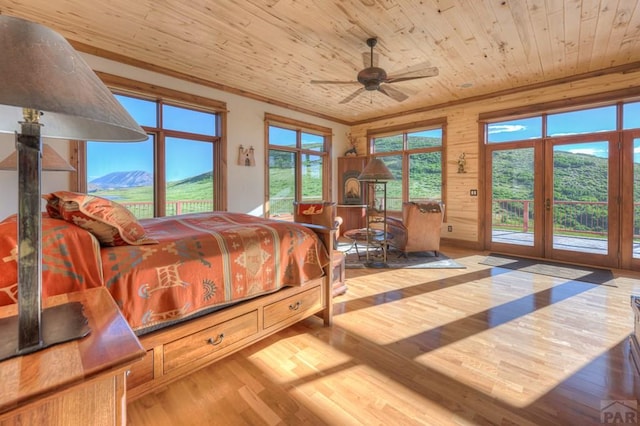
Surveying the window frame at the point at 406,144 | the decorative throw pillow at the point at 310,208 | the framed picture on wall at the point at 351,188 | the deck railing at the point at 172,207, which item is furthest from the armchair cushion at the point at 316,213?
the window frame at the point at 406,144

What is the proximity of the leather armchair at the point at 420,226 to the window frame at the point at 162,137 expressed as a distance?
3.06 m

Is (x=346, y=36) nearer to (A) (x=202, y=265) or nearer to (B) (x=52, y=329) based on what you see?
(A) (x=202, y=265)

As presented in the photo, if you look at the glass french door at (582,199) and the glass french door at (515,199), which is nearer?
the glass french door at (582,199)

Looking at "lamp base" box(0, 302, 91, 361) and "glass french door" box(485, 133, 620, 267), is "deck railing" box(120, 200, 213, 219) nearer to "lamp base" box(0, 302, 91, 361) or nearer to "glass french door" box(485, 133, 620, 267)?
"lamp base" box(0, 302, 91, 361)

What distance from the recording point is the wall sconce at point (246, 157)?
509 cm

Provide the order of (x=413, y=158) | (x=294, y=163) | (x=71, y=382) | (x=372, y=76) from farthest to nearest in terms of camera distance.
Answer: (x=413, y=158) → (x=294, y=163) → (x=372, y=76) → (x=71, y=382)

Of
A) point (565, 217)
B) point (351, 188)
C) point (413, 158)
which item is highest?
point (413, 158)

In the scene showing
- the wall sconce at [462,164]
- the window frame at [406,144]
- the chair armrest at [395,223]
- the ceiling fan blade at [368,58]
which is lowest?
the chair armrest at [395,223]

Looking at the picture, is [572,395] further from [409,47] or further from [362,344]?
[409,47]

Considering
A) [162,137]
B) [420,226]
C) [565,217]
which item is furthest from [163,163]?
[565,217]

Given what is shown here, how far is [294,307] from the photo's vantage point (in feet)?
7.32

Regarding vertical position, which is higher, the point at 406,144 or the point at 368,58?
the point at 368,58

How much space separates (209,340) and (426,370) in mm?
1387

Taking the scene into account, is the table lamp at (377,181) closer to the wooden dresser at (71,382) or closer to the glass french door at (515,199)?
the glass french door at (515,199)
